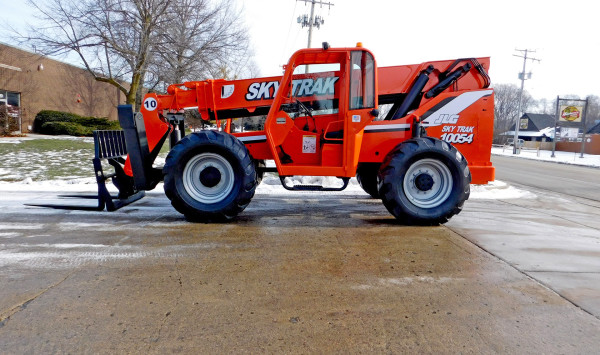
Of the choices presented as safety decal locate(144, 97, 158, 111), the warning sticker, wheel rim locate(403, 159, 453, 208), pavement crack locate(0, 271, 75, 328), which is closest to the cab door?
the warning sticker

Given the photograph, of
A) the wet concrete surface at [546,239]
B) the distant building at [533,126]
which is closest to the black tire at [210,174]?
the wet concrete surface at [546,239]

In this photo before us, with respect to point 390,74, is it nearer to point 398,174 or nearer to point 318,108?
point 318,108

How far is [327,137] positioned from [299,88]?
0.95 meters

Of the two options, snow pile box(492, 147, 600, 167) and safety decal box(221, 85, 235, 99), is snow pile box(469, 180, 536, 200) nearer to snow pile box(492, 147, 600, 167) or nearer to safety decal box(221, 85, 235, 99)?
safety decal box(221, 85, 235, 99)

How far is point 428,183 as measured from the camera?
17.9ft

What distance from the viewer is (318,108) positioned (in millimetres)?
6238

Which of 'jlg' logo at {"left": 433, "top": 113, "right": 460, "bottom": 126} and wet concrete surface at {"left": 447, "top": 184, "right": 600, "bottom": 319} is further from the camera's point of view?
'jlg' logo at {"left": 433, "top": 113, "right": 460, "bottom": 126}

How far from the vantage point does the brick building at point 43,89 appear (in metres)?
25.4

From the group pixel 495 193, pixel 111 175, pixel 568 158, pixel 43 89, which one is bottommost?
pixel 568 158

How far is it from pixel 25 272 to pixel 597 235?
6855 mm

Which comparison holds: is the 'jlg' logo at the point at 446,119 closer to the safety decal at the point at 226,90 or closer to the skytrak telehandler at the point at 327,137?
the skytrak telehandler at the point at 327,137

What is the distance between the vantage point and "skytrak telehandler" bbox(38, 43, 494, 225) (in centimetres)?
534

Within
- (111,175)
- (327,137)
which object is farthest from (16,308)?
(327,137)

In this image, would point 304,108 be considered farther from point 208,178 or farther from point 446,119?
point 446,119
